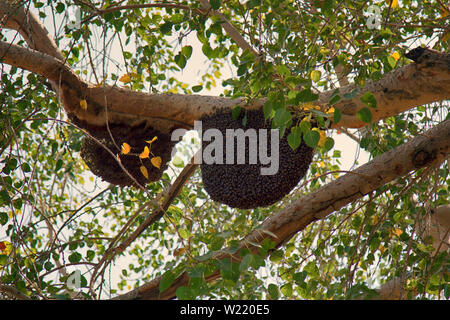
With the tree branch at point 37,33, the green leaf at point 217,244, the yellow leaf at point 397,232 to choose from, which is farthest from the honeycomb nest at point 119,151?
the yellow leaf at point 397,232

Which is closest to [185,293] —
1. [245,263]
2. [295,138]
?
[245,263]

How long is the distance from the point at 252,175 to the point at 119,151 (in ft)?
2.67

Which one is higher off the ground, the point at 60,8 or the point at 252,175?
the point at 60,8

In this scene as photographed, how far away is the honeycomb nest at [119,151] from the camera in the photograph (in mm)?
3021

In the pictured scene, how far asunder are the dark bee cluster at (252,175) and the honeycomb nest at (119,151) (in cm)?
38

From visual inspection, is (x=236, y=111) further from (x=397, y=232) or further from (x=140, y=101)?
(x=397, y=232)

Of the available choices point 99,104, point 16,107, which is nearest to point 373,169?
point 99,104

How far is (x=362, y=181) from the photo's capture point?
8.24 ft

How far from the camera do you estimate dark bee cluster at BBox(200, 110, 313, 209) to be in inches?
105

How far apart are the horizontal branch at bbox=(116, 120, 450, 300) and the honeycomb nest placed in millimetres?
787

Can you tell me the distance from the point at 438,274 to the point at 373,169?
0.54 m

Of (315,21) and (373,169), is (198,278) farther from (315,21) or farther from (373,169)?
(315,21)

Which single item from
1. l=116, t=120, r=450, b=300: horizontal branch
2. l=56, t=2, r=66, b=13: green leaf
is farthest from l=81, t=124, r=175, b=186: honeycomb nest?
l=116, t=120, r=450, b=300: horizontal branch
